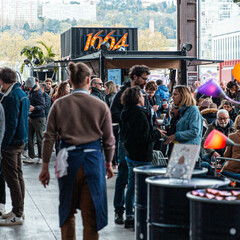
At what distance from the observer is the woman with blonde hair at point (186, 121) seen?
685 cm

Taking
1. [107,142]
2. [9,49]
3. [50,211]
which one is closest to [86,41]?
[50,211]

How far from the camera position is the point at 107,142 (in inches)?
195

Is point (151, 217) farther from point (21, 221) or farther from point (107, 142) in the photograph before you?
point (21, 221)

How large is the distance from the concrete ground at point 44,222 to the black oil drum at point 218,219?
233 cm

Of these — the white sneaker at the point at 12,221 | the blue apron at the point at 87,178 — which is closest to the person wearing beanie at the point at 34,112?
the white sneaker at the point at 12,221

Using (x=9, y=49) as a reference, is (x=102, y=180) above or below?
below

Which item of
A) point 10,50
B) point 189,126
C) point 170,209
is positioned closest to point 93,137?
point 170,209

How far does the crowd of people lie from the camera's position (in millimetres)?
4766

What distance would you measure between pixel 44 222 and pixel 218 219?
3533mm

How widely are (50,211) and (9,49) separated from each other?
107995 millimetres

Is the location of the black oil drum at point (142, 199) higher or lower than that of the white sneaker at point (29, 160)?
higher

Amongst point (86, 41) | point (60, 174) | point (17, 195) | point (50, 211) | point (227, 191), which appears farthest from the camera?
point (86, 41)

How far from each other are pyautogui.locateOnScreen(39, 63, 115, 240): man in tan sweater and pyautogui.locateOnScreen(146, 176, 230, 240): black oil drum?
1.75 ft

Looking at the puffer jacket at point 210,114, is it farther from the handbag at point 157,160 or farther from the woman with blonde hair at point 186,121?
the woman with blonde hair at point 186,121
